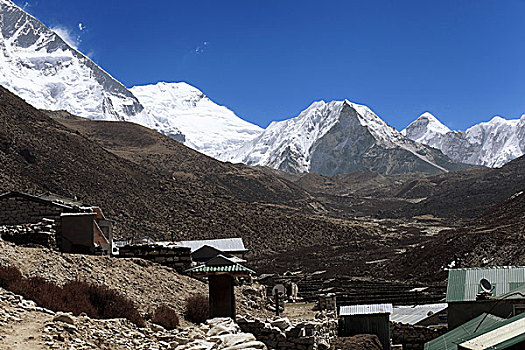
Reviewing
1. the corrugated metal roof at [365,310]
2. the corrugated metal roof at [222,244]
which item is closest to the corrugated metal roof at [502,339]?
the corrugated metal roof at [365,310]

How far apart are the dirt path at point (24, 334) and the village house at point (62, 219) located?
23.9ft

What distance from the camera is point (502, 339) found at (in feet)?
21.1

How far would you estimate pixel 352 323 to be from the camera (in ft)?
59.4

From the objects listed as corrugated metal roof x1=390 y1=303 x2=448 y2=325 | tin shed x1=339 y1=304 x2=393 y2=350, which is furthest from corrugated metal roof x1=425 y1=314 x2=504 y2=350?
corrugated metal roof x1=390 y1=303 x2=448 y2=325

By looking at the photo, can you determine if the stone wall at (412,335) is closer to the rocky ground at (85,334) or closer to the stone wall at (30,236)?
the stone wall at (30,236)

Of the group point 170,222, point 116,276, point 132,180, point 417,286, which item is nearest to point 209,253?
point 417,286

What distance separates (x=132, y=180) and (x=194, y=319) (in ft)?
231

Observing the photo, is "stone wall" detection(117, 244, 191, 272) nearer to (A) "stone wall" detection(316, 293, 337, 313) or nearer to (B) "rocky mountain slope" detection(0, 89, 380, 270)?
(A) "stone wall" detection(316, 293, 337, 313)

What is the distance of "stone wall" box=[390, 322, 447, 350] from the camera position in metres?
20.2

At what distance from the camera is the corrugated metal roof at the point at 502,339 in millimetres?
6223

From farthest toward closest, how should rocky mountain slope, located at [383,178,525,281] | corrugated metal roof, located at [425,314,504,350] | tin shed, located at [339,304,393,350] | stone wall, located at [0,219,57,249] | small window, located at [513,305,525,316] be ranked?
rocky mountain slope, located at [383,178,525,281], tin shed, located at [339,304,393,350], small window, located at [513,305,525,316], stone wall, located at [0,219,57,249], corrugated metal roof, located at [425,314,504,350]

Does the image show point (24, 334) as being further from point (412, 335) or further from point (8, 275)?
point (412, 335)

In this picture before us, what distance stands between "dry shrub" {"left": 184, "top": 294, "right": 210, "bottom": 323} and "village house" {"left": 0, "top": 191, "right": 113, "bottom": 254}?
4167mm

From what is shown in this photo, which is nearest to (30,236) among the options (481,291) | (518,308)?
(518,308)
